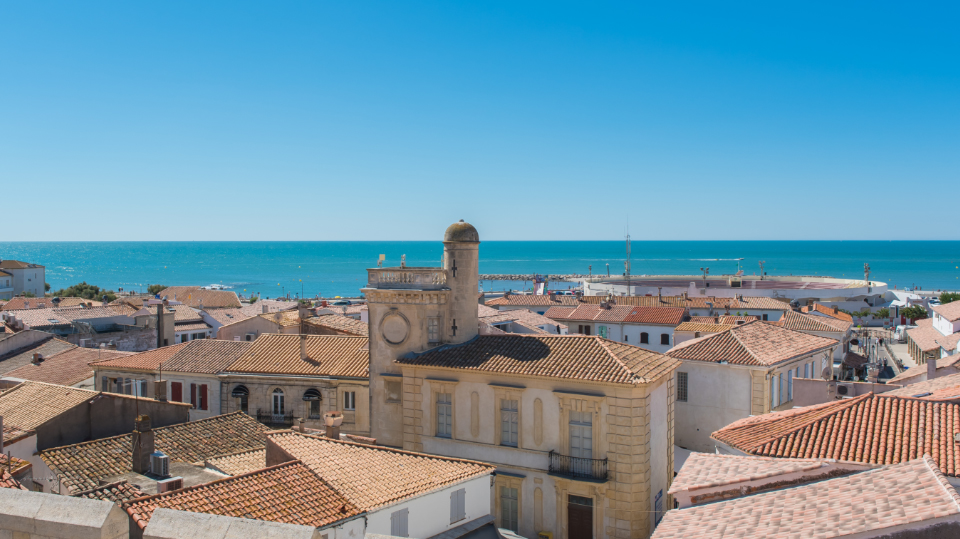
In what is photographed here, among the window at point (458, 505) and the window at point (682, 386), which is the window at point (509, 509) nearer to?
the window at point (458, 505)

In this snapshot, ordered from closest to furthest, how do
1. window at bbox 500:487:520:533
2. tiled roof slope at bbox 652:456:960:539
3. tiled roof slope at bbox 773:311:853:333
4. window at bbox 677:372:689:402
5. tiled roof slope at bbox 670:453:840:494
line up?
1. tiled roof slope at bbox 652:456:960:539
2. tiled roof slope at bbox 670:453:840:494
3. window at bbox 500:487:520:533
4. window at bbox 677:372:689:402
5. tiled roof slope at bbox 773:311:853:333

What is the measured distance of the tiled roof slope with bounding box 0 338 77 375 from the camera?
3813 cm

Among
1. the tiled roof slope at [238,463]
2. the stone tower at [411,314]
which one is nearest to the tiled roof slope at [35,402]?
the tiled roof slope at [238,463]

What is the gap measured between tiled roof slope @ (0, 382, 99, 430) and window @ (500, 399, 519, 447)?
13.6 meters

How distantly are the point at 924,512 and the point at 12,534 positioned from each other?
9.86 m

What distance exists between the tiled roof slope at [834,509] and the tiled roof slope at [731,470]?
561 mm

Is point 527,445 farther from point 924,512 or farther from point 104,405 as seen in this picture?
point 924,512

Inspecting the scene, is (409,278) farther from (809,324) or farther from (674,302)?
(674,302)

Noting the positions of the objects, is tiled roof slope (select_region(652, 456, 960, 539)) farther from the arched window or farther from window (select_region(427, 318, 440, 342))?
the arched window

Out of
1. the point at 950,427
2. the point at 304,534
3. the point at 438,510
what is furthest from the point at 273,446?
the point at 950,427

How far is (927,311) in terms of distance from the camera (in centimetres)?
8450

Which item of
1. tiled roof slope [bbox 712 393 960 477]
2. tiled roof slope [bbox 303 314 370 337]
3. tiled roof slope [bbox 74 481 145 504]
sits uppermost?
tiled roof slope [bbox 712 393 960 477]

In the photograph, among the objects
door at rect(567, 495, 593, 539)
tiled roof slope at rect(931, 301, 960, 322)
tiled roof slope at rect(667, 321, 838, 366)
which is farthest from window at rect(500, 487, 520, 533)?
tiled roof slope at rect(931, 301, 960, 322)

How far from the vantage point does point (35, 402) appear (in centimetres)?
2417
